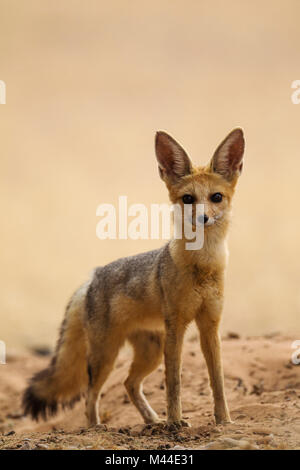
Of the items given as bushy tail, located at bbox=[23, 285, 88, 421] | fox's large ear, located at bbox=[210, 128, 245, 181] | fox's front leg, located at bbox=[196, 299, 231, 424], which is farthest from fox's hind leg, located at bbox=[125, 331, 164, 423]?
fox's large ear, located at bbox=[210, 128, 245, 181]

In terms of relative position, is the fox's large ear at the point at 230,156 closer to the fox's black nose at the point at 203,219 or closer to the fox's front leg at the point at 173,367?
the fox's black nose at the point at 203,219

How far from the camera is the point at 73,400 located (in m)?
5.74

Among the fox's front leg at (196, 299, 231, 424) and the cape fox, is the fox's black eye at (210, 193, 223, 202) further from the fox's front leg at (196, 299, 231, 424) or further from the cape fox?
the fox's front leg at (196, 299, 231, 424)

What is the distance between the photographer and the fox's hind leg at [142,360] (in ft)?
18.0

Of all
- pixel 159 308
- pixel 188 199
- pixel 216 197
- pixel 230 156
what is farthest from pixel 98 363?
pixel 230 156

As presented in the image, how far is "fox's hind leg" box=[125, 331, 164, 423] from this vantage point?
548 centimetres

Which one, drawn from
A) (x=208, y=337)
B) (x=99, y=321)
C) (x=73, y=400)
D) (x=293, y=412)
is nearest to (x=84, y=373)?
(x=73, y=400)

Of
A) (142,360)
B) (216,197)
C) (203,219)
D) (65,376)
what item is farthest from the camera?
(65,376)

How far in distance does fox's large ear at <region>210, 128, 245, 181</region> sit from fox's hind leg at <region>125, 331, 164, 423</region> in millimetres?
1801

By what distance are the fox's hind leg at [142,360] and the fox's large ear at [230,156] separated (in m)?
1.80

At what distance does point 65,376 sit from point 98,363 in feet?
Result: 2.04

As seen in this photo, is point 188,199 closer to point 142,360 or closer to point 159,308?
point 159,308

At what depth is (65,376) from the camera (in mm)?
5656

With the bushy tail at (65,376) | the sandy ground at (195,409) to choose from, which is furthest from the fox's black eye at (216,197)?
the bushy tail at (65,376)
